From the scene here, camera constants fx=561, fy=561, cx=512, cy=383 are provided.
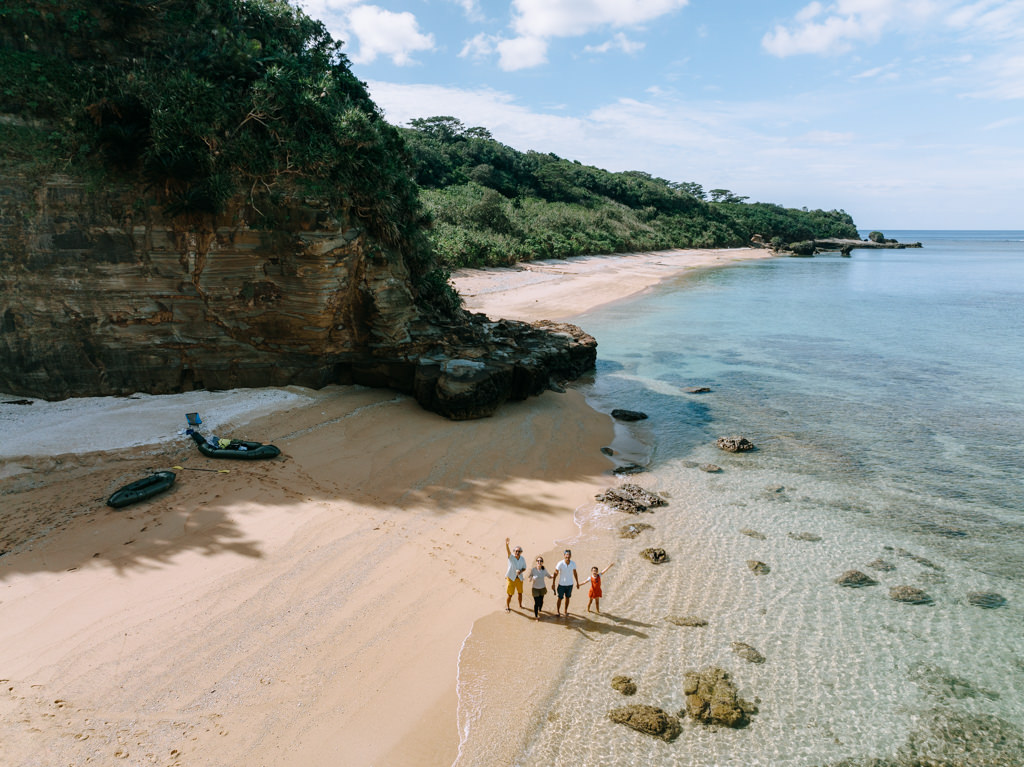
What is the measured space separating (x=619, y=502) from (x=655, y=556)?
1952 mm

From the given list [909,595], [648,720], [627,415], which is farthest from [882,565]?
[627,415]

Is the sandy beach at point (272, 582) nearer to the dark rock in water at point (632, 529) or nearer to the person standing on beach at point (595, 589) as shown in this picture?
the person standing on beach at point (595, 589)

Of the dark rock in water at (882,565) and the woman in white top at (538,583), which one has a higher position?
the woman in white top at (538,583)

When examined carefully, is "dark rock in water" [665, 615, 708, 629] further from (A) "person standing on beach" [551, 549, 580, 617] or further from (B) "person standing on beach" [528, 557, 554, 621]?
(B) "person standing on beach" [528, 557, 554, 621]

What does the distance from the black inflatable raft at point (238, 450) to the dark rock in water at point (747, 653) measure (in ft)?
29.8

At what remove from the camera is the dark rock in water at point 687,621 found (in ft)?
26.6

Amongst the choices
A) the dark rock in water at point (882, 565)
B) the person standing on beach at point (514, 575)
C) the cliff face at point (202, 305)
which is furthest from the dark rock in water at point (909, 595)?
the cliff face at point (202, 305)

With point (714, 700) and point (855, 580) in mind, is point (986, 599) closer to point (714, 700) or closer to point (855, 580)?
point (855, 580)

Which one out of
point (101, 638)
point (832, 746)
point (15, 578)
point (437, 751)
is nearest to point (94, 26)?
point (15, 578)

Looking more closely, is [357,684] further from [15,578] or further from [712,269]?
[712,269]

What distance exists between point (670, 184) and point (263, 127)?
10332 centimetres

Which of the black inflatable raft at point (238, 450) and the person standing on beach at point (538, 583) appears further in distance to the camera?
the black inflatable raft at point (238, 450)

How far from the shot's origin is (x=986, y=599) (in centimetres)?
893

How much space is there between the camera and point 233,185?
13117 millimetres
